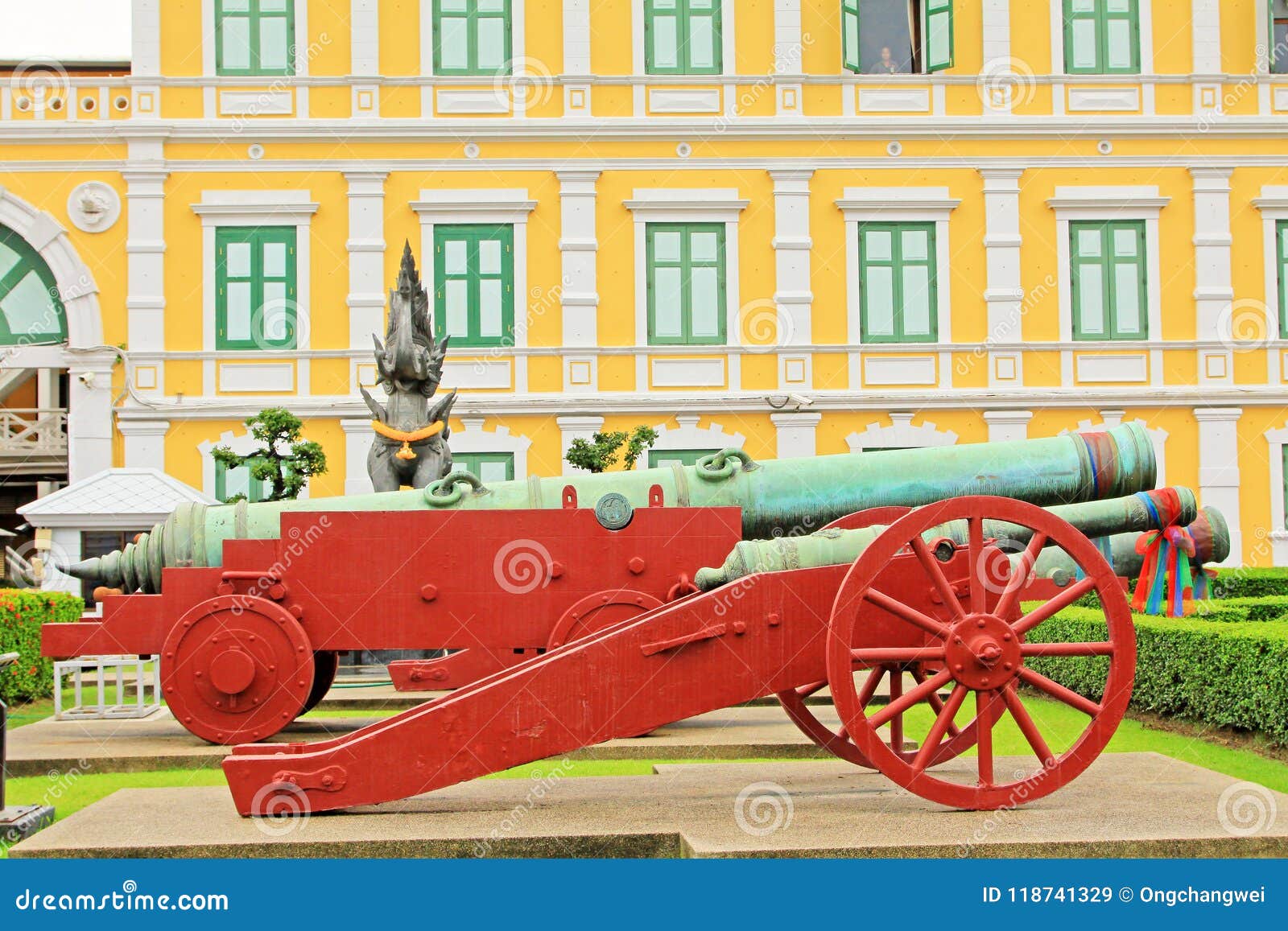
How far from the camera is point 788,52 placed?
23.0 metres

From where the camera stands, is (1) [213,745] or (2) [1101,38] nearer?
(1) [213,745]

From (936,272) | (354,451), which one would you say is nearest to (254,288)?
(354,451)

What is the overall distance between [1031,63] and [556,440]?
29.4 feet

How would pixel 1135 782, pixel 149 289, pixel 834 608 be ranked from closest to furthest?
pixel 834 608, pixel 1135 782, pixel 149 289

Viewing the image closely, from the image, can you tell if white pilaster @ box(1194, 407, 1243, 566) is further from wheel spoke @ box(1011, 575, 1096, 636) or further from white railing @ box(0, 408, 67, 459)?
wheel spoke @ box(1011, 575, 1096, 636)

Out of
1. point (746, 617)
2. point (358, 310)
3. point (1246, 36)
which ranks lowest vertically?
point (746, 617)

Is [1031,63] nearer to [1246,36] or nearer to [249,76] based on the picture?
[1246,36]

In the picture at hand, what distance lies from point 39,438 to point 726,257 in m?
10.5

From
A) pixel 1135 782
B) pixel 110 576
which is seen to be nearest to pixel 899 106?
pixel 110 576

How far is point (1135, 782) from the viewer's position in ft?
23.9

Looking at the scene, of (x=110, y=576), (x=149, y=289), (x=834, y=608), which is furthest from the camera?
(x=149, y=289)

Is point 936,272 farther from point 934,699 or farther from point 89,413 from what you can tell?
point 934,699

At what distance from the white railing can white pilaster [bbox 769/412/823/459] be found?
34.1ft

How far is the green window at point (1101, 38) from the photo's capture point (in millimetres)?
23219
